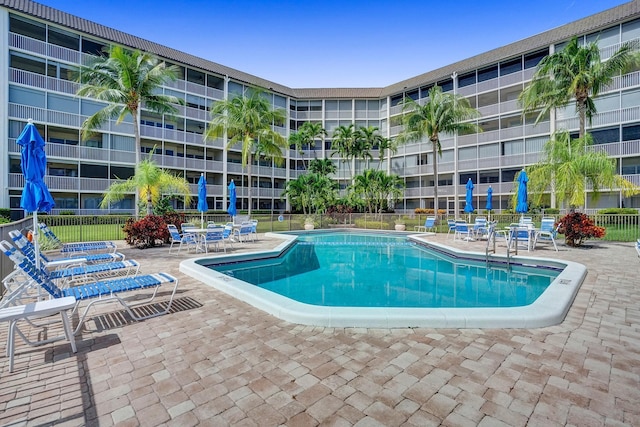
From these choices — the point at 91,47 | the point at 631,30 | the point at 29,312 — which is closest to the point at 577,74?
the point at 631,30

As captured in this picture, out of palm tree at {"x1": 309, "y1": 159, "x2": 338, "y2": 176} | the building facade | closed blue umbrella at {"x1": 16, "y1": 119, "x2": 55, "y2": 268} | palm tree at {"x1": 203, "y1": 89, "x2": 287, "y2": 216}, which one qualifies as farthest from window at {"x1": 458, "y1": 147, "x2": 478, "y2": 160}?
closed blue umbrella at {"x1": 16, "y1": 119, "x2": 55, "y2": 268}

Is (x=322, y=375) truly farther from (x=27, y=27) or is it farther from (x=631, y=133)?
(x=27, y=27)

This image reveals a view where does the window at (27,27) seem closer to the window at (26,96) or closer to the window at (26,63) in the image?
the window at (26,63)

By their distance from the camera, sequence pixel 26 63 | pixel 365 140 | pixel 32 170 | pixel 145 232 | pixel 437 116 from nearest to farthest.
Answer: pixel 32 170 → pixel 145 232 → pixel 26 63 → pixel 437 116 → pixel 365 140

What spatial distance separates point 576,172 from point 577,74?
18.7 feet

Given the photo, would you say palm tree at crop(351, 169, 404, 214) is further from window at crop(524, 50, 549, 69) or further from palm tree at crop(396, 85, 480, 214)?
window at crop(524, 50, 549, 69)

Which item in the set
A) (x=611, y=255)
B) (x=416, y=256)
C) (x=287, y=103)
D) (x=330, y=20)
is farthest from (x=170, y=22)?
(x=287, y=103)

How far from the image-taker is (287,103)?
4253cm

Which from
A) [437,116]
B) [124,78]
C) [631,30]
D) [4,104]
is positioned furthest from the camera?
[437,116]

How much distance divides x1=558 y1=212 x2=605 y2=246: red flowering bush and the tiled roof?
21.9 metres

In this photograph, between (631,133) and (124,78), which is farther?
(631,133)

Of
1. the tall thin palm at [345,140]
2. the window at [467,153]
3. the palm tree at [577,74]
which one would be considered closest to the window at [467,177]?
the window at [467,153]

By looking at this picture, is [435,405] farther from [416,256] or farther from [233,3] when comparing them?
[233,3]

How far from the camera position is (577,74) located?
1616 centimetres
